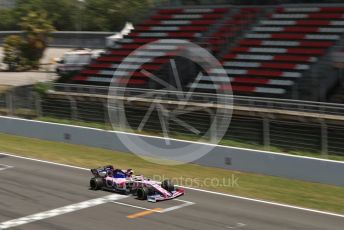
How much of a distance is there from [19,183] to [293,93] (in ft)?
47.3

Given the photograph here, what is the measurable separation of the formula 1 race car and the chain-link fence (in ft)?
17.2

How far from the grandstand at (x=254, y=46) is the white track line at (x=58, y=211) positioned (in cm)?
1317

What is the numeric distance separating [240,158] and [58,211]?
804cm

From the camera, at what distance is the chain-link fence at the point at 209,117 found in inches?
767

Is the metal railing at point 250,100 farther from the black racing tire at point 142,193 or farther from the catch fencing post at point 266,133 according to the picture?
the black racing tire at point 142,193

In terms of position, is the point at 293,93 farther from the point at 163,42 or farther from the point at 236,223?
the point at 236,223

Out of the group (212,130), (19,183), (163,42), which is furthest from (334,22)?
(19,183)

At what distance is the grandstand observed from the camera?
2781cm

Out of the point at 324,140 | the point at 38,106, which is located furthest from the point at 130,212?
the point at 38,106

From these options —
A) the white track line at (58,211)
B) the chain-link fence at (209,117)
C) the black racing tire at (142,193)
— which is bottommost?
the white track line at (58,211)

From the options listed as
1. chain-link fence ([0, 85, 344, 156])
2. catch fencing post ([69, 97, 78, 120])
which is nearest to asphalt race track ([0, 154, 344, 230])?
chain-link fence ([0, 85, 344, 156])

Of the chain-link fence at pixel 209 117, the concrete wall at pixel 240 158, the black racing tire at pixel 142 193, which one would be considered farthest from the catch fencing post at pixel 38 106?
the black racing tire at pixel 142 193

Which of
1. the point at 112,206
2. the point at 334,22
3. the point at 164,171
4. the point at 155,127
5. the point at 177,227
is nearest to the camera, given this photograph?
the point at 177,227

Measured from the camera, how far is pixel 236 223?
1357cm
